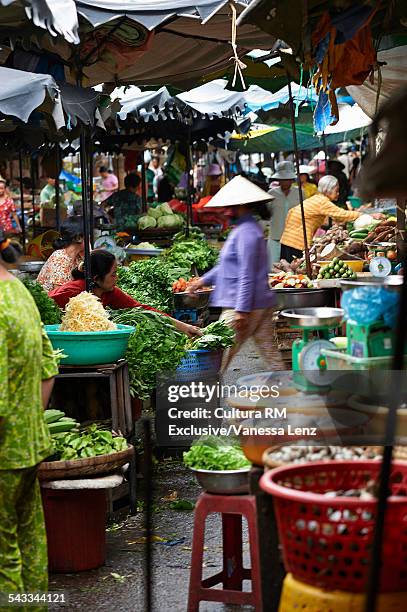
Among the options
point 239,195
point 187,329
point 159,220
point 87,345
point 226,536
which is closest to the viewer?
point 226,536

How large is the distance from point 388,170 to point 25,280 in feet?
17.9

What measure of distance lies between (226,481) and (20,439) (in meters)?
0.96

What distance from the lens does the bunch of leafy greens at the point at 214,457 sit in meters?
4.45

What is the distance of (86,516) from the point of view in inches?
213

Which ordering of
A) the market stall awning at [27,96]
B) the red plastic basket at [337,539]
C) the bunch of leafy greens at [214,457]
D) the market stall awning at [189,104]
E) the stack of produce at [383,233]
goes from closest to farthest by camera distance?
1. the red plastic basket at [337,539]
2. the bunch of leafy greens at [214,457]
3. the market stall awning at [27,96]
4. the stack of produce at [383,233]
5. the market stall awning at [189,104]

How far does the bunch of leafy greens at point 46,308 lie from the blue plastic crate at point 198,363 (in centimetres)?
102

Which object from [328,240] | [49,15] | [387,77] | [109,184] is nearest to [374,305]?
[49,15]

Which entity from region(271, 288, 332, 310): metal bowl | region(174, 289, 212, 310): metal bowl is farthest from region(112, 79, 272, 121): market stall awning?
region(271, 288, 332, 310): metal bowl

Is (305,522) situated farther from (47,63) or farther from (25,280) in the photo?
(47,63)

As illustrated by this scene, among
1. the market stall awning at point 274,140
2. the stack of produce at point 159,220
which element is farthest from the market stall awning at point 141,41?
the market stall awning at point 274,140

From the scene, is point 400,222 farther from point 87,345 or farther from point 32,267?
point 87,345

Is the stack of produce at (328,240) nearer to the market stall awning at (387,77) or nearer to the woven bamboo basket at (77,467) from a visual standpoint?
the market stall awning at (387,77)

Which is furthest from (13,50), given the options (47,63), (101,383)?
(101,383)

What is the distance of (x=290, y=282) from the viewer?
9742 millimetres
